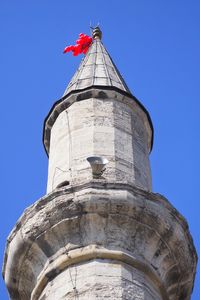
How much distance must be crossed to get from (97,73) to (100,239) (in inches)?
142

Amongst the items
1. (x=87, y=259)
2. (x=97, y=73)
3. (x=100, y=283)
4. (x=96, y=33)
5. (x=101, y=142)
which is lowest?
(x=100, y=283)

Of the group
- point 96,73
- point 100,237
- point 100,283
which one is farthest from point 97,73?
point 100,283

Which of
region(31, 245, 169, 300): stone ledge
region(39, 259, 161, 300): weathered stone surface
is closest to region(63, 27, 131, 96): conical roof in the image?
region(31, 245, 169, 300): stone ledge

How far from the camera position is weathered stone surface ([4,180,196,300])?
281 inches

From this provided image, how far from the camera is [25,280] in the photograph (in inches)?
299

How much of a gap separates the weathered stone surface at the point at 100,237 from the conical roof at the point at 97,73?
262cm

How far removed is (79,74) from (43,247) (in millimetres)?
3685

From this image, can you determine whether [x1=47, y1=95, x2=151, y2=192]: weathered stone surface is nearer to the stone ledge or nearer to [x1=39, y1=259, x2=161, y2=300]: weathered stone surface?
the stone ledge

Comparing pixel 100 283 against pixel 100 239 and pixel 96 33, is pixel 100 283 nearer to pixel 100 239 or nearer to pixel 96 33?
pixel 100 239

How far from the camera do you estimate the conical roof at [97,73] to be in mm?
9977

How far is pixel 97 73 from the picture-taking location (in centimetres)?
1034

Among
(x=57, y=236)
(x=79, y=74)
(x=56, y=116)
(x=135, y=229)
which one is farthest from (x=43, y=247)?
(x=79, y=74)

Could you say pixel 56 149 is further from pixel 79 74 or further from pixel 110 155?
pixel 79 74

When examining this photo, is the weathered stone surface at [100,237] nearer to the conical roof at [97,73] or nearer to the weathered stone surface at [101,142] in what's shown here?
the weathered stone surface at [101,142]
